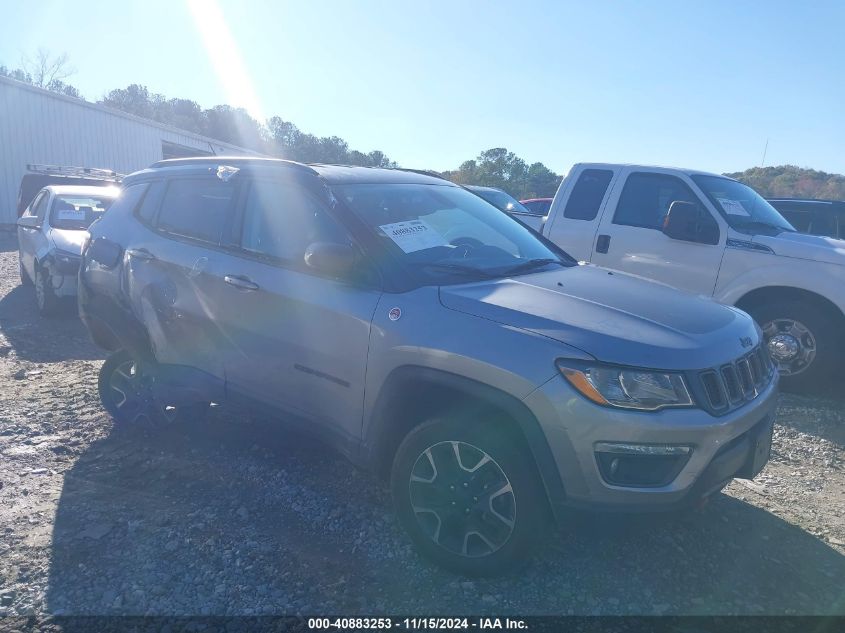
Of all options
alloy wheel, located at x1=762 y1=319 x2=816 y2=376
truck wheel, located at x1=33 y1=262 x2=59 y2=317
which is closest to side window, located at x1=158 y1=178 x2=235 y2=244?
truck wheel, located at x1=33 y1=262 x2=59 y2=317

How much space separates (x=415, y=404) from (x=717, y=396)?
1.33 meters

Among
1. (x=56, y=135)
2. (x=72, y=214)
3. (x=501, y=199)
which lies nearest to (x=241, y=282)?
(x=72, y=214)

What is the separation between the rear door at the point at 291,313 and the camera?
3.26 metres

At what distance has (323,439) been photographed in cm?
347

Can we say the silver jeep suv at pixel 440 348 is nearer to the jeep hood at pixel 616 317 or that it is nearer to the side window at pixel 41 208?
the jeep hood at pixel 616 317

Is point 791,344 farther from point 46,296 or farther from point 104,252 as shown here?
point 46,296

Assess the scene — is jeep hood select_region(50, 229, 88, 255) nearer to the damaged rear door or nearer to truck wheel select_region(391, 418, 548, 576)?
the damaged rear door

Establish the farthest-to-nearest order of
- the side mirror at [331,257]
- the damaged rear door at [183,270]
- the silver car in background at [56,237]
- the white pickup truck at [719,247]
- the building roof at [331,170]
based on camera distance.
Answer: the silver car in background at [56,237] < the white pickup truck at [719,247] < the damaged rear door at [183,270] < the building roof at [331,170] < the side mirror at [331,257]

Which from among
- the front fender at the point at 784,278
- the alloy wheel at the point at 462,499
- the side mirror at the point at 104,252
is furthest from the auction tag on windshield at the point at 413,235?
the front fender at the point at 784,278

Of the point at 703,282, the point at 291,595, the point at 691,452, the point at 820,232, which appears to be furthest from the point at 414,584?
the point at 820,232

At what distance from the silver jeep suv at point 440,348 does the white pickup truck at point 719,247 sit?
252cm

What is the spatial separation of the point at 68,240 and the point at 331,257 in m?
6.47

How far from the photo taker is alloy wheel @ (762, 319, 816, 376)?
18.5ft

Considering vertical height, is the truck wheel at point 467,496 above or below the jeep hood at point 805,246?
below
